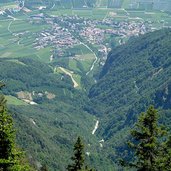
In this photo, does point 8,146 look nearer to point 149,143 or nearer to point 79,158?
point 79,158

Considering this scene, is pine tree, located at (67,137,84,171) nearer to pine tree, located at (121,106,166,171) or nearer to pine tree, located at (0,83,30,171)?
pine tree, located at (121,106,166,171)

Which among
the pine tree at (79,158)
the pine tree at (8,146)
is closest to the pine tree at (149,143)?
the pine tree at (79,158)

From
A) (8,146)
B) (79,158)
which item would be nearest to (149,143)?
(79,158)

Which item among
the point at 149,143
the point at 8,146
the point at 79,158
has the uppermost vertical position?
the point at 149,143

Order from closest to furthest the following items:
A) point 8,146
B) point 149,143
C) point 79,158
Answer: point 8,146 < point 149,143 < point 79,158

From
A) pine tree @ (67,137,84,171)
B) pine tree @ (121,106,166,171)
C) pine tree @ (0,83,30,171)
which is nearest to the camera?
pine tree @ (0,83,30,171)

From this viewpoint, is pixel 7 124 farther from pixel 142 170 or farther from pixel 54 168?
pixel 54 168

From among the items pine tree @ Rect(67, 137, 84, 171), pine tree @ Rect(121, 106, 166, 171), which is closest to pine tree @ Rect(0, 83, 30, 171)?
pine tree @ Rect(67, 137, 84, 171)

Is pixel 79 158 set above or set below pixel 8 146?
below

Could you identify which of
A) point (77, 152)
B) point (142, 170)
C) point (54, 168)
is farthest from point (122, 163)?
point (54, 168)
